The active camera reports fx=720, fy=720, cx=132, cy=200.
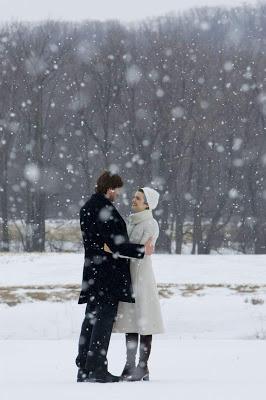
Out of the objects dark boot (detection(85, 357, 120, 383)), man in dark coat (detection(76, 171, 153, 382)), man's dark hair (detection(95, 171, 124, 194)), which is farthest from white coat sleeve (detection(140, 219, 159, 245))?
dark boot (detection(85, 357, 120, 383))

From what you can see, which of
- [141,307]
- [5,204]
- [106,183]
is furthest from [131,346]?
[5,204]

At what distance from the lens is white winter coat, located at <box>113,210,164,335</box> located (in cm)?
573

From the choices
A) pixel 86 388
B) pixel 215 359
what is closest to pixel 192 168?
pixel 215 359

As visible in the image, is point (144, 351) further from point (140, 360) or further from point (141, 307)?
point (141, 307)

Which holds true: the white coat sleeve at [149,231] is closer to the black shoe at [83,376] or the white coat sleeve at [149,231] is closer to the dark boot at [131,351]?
the dark boot at [131,351]

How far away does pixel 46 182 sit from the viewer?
1107 inches

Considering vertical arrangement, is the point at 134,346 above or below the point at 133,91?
below

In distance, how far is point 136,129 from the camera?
27.8 meters

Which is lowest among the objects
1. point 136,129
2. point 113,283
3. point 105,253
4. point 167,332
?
point 167,332

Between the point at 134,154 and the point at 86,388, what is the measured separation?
74.1ft

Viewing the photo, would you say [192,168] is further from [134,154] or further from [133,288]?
A: [133,288]

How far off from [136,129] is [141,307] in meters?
22.3

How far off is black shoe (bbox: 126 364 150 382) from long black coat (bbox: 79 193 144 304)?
597 millimetres

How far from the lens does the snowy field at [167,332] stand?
5.17m
